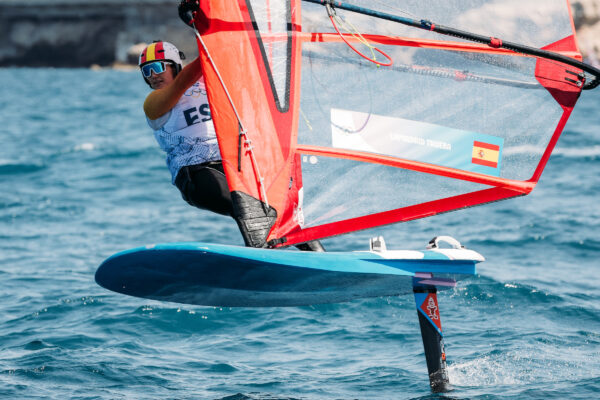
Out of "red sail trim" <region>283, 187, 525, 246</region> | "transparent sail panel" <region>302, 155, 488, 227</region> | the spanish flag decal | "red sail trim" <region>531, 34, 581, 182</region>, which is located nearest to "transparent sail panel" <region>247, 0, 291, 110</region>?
"transparent sail panel" <region>302, 155, 488, 227</region>

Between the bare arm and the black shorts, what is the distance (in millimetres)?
381

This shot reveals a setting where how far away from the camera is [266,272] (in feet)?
14.8

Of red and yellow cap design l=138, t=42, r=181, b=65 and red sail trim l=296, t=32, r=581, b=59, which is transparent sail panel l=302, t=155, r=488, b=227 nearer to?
red sail trim l=296, t=32, r=581, b=59

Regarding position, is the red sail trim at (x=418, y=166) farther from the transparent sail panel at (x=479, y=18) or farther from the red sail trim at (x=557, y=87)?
the transparent sail panel at (x=479, y=18)

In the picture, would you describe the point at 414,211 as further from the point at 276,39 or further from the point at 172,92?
the point at 172,92

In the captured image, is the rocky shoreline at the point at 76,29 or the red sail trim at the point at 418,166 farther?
the rocky shoreline at the point at 76,29

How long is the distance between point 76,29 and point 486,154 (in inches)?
2478

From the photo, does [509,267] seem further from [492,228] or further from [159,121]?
[159,121]

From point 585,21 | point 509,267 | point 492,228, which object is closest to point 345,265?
point 509,267

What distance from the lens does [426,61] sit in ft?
16.2

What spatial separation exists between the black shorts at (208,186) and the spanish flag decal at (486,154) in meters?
1.48

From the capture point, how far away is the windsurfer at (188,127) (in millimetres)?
4953

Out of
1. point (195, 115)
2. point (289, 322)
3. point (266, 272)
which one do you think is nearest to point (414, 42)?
point (195, 115)

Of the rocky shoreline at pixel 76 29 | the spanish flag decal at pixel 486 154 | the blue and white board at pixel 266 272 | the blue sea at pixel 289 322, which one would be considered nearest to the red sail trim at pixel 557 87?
the spanish flag decal at pixel 486 154
